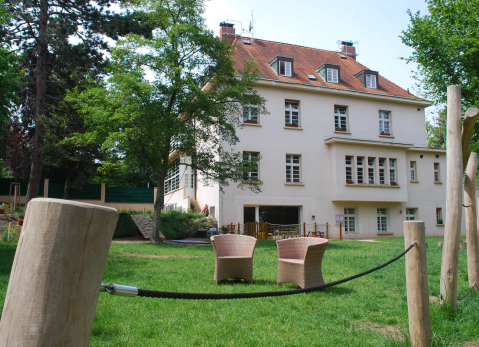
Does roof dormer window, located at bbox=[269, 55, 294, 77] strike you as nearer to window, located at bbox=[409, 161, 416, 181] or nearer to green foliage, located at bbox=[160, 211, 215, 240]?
window, located at bbox=[409, 161, 416, 181]

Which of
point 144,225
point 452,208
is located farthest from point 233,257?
point 144,225

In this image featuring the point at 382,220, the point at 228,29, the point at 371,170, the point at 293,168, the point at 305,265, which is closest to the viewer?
the point at 305,265

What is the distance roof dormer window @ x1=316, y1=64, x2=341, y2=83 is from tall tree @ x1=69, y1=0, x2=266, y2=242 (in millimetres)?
10926

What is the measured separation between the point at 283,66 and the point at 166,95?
1183 centimetres

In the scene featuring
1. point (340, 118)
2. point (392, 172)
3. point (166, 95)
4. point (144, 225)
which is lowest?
point (144, 225)

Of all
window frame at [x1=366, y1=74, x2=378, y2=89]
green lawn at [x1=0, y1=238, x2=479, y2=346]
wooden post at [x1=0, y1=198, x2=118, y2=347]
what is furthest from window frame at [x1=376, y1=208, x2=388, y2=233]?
wooden post at [x1=0, y1=198, x2=118, y2=347]

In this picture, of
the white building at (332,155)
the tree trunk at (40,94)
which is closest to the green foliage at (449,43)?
the white building at (332,155)

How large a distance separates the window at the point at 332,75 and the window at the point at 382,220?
31.3ft

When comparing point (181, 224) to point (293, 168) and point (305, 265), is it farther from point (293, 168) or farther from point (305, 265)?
point (305, 265)

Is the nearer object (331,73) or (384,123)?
(331,73)

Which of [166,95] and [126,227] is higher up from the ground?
[166,95]

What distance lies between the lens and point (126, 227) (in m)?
20.6

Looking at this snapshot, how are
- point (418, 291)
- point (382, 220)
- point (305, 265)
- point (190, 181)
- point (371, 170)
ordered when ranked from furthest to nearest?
point (190, 181) < point (382, 220) < point (371, 170) < point (305, 265) < point (418, 291)

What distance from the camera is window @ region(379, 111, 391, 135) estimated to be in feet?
94.4
